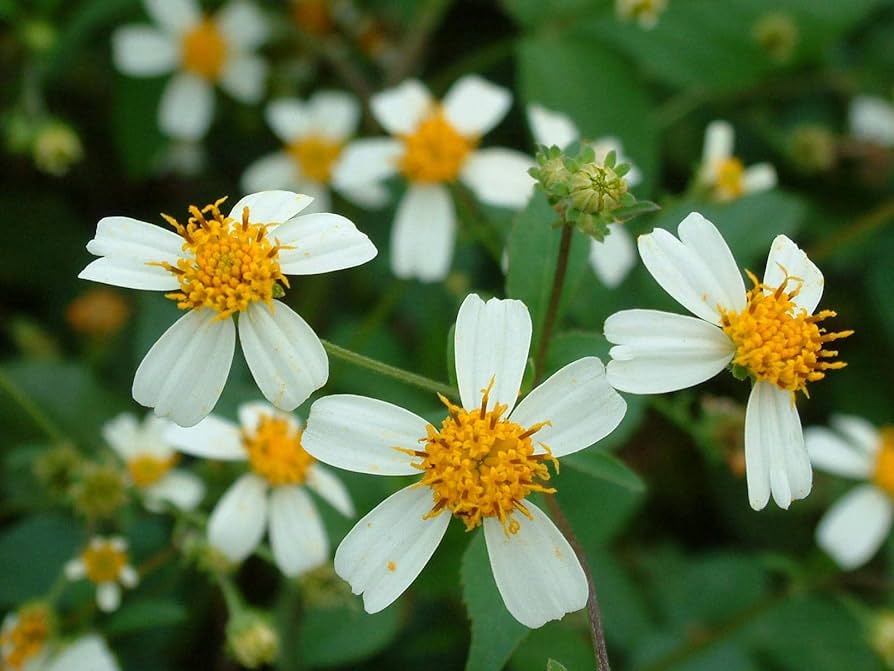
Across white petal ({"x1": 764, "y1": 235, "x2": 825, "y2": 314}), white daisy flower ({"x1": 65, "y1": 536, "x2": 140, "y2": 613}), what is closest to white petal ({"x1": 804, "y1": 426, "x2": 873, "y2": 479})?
white petal ({"x1": 764, "y1": 235, "x2": 825, "y2": 314})

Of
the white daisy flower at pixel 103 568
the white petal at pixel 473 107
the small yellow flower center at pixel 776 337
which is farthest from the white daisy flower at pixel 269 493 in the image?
Answer: the white petal at pixel 473 107

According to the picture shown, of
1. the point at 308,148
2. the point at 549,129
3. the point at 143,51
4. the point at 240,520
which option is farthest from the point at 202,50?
the point at 240,520

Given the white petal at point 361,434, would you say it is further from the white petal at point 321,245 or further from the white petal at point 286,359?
the white petal at point 321,245

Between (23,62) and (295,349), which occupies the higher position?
(23,62)

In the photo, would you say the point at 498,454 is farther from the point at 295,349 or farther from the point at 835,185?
the point at 835,185

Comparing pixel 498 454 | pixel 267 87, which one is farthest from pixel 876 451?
pixel 267 87

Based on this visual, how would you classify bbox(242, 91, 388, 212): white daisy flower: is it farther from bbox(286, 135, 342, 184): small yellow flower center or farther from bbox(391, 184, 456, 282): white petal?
bbox(391, 184, 456, 282): white petal
